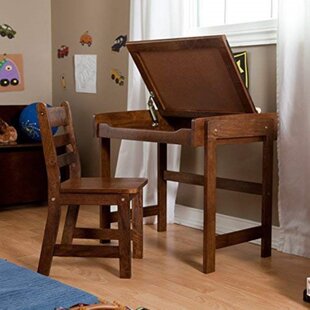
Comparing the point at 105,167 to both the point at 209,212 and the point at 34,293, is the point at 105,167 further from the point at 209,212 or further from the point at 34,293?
the point at 34,293

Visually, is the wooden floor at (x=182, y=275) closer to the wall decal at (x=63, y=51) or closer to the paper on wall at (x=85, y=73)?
the paper on wall at (x=85, y=73)

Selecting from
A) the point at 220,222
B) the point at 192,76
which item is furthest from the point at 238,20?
the point at 220,222

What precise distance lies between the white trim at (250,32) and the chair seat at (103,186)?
40.6 inches

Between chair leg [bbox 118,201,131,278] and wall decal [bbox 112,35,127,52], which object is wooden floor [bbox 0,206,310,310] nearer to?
chair leg [bbox 118,201,131,278]

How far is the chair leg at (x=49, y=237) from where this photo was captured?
2955 millimetres

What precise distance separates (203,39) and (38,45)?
2501 millimetres

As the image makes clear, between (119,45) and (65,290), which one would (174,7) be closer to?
(119,45)

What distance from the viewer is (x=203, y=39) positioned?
3041mm

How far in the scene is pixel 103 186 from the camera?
9.86ft

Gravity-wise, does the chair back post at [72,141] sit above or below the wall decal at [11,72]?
below

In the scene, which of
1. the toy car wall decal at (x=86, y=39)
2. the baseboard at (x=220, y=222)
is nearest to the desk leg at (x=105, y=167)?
the baseboard at (x=220, y=222)

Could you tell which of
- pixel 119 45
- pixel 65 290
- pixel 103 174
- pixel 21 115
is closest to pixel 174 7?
pixel 119 45

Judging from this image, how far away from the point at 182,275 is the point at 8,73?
2701mm

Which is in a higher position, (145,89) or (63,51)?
(63,51)
